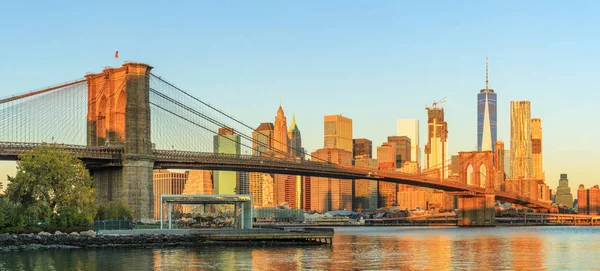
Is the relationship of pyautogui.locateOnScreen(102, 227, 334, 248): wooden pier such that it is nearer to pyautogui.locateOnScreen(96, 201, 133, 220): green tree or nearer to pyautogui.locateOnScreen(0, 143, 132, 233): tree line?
pyautogui.locateOnScreen(0, 143, 132, 233): tree line

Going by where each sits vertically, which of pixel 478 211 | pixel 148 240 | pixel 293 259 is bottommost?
pixel 478 211

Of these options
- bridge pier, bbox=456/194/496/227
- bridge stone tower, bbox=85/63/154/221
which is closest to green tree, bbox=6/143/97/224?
bridge stone tower, bbox=85/63/154/221

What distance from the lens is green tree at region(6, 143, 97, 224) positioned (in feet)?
249

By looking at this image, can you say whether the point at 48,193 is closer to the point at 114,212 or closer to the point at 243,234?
the point at 114,212

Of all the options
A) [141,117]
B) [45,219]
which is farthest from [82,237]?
[141,117]

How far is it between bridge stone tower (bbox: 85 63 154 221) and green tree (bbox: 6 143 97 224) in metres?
8.74

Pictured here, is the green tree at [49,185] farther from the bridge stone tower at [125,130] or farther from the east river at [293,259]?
the east river at [293,259]

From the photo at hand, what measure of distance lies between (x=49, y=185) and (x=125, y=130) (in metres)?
13.6

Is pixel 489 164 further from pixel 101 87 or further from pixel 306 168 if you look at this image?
pixel 101 87

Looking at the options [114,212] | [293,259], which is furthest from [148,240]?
[293,259]

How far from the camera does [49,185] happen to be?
252 ft

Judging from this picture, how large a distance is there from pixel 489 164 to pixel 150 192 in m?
119

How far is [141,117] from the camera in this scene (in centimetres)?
8950

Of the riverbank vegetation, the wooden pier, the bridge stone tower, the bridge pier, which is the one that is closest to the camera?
the riverbank vegetation
